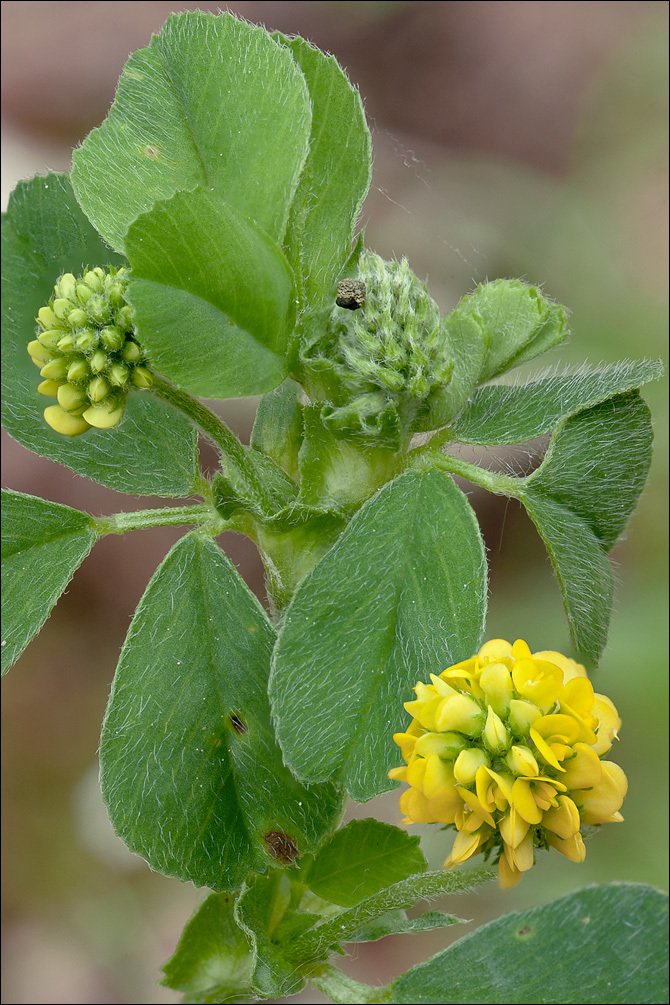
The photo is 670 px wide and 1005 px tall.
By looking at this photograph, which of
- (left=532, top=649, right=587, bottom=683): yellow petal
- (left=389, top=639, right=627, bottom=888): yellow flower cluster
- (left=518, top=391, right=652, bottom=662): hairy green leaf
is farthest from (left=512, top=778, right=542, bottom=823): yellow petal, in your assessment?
(left=518, top=391, right=652, bottom=662): hairy green leaf

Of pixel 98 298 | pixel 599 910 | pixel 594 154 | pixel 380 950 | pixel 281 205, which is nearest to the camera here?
pixel 599 910

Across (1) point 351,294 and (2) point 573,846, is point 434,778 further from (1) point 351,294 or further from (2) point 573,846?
(1) point 351,294

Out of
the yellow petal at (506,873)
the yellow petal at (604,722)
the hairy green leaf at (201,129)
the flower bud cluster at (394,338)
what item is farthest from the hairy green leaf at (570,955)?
the hairy green leaf at (201,129)

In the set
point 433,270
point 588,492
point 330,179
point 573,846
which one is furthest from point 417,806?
point 433,270

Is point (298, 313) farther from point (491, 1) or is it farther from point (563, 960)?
point (491, 1)

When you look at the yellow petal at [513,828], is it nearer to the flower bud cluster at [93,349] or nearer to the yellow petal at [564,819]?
the yellow petal at [564,819]

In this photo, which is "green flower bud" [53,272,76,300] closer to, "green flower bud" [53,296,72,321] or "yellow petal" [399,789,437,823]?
"green flower bud" [53,296,72,321]

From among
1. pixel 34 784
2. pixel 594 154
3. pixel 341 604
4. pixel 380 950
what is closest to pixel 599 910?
pixel 341 604
